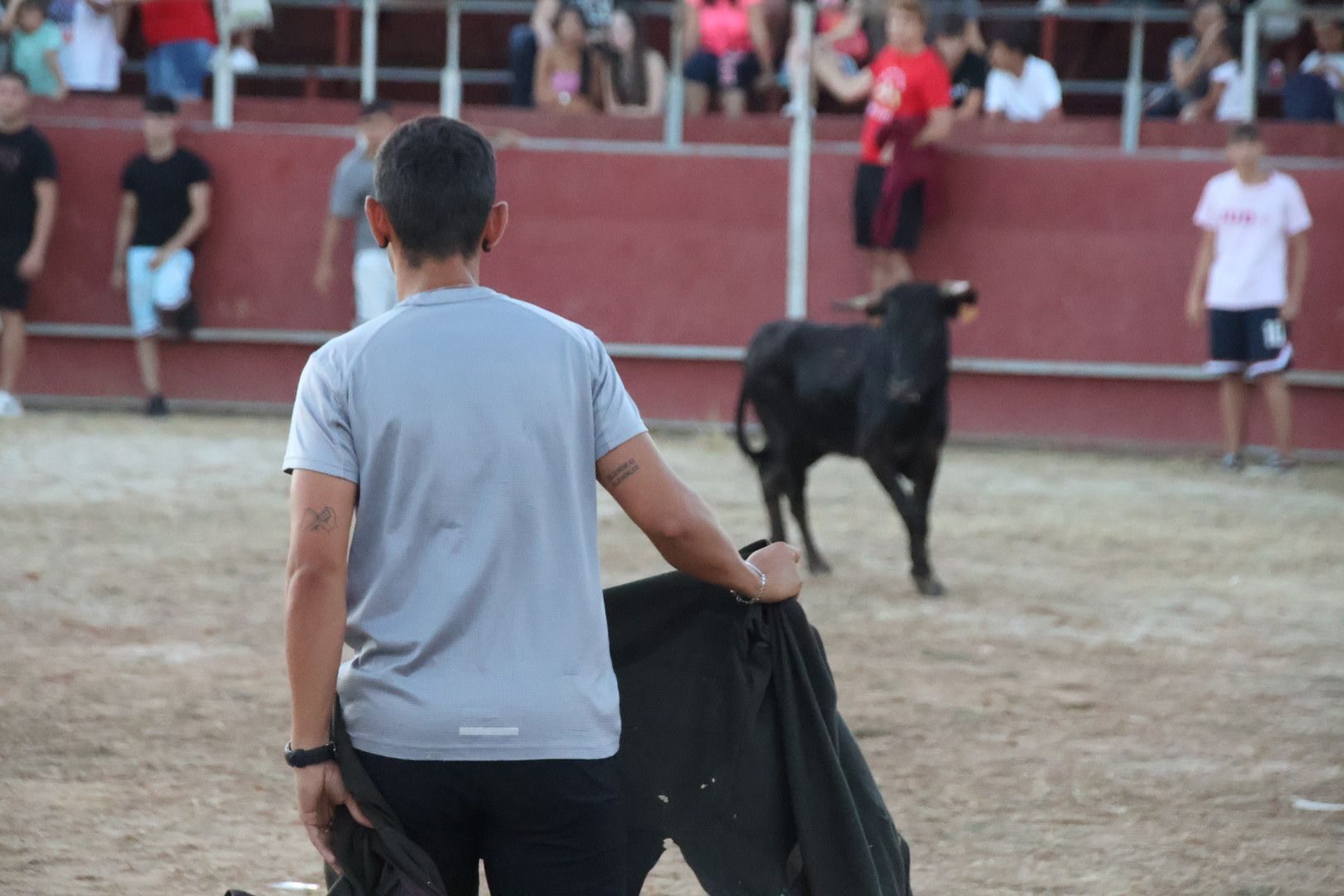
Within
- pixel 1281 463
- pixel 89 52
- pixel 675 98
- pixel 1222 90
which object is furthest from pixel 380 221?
pixel 89 52

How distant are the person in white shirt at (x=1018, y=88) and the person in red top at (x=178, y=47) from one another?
17.6 feet

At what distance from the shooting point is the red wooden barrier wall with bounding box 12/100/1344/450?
37.2 feet

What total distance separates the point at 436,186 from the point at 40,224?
10051 mm

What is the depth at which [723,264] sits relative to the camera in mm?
11695

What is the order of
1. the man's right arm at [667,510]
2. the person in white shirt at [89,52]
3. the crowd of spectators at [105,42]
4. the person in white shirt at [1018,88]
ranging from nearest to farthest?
the man's right arm at [667,510], the person in white shirt at [1018,88], the crowd of spectators at [105,42], the person in white shirt at [89,52]

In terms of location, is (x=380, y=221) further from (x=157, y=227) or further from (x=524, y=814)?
(x=157, y=227)

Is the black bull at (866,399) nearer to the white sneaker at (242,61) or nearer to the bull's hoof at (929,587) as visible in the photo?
the bull's hoof at (929,587)

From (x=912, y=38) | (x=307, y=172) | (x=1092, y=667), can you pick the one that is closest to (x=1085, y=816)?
(x=1092, y=667)

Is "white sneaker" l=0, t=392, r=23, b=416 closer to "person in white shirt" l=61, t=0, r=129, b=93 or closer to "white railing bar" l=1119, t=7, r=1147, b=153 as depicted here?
"person in white shirt" l=61, t=0, r=129, b=93

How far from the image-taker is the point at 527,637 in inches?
83.1

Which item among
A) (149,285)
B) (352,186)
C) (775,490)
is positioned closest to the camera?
(775,490)

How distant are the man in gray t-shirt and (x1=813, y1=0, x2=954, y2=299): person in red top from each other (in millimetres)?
2869

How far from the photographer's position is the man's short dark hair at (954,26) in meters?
11.8

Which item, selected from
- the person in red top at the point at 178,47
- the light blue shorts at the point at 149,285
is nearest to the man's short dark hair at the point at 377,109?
the light blue shorts at the point at 149,285
